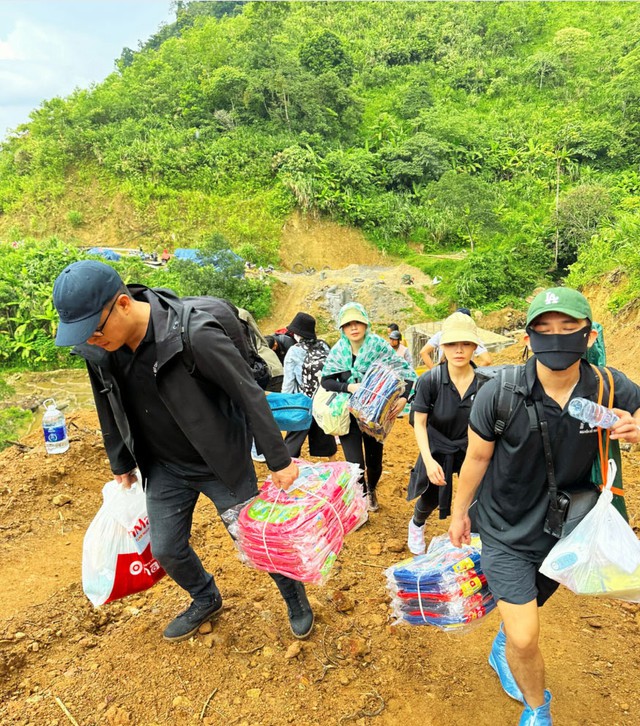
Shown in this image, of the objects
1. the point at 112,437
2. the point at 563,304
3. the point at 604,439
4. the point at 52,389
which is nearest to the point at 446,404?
the point at 604,439

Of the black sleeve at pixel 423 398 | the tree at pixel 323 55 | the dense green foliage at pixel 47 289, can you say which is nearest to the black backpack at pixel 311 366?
the black sleeve at pixel 423 398

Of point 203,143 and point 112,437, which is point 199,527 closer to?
point 112,437

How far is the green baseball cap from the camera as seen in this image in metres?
1.80

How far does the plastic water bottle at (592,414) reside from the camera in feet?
5.88

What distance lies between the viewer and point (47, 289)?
1925 centimetres

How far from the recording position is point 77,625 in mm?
2846

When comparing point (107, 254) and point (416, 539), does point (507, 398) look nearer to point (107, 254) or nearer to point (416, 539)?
point (416, 539)

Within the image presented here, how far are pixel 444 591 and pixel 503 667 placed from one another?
1.89 feet

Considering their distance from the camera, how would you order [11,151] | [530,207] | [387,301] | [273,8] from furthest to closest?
[273,8] → [11,151] → [530,207] → [387,301]

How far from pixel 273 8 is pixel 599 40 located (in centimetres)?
3120

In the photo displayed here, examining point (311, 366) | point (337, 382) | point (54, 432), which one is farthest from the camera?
point (54, 432)

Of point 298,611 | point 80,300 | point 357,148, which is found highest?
point 357,148

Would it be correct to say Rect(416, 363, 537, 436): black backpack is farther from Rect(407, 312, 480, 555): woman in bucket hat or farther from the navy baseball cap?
the navy baseball cap

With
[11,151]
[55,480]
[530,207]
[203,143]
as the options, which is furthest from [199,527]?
[11,151]
